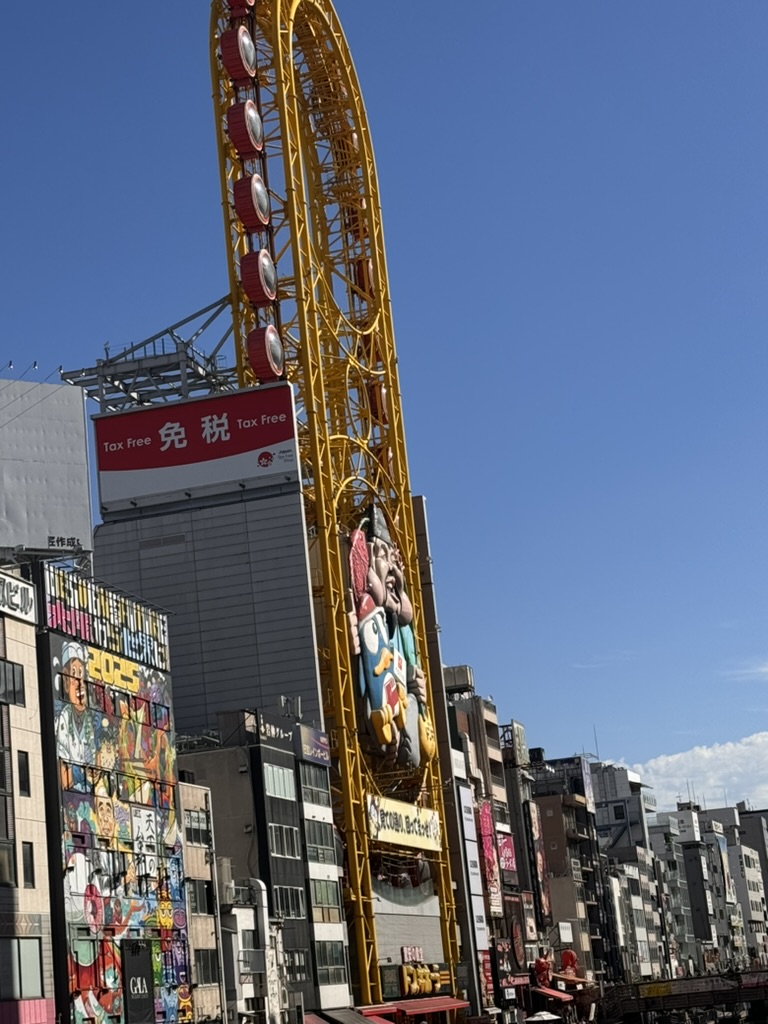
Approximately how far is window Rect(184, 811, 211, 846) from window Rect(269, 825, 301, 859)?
→ 5.14 m

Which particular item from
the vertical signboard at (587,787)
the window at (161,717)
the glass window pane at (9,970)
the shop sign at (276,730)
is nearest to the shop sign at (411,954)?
the shop sign at (276,730)

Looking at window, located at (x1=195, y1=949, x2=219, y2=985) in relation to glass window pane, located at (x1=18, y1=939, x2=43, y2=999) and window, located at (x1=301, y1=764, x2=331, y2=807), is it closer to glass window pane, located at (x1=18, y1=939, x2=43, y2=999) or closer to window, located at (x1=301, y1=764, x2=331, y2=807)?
glass window pane, located at (x1=18, y1=939, x2=43, y2=999)

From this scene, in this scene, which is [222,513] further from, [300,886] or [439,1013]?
[439,1013]

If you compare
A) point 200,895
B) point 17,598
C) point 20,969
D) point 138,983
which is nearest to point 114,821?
point 138,983

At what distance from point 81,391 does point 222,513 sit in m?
23.6

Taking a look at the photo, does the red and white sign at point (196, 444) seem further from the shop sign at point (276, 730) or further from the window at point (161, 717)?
the window at point (161, 717)

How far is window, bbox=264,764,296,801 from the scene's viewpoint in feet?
280

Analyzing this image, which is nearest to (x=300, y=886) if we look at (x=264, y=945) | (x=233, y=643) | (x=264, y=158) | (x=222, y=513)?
(x=264, y=945)

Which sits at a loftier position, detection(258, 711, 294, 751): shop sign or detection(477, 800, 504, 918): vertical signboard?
detection(258, 711, 294, 751): shop sign

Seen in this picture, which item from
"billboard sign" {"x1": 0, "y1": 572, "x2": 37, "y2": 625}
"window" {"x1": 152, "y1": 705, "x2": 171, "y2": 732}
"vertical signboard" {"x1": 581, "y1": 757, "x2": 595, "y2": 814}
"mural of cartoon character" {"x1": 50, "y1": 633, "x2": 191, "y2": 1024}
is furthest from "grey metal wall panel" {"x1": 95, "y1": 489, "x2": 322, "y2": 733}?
"vertical signboard" {"x1": 581, "y1": 757, "x2": 595, "y2": 814}

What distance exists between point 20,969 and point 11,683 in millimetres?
10876

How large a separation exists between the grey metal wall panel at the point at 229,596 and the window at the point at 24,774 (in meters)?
34.5

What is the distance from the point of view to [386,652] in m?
109

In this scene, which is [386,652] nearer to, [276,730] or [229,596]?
[229,596]
